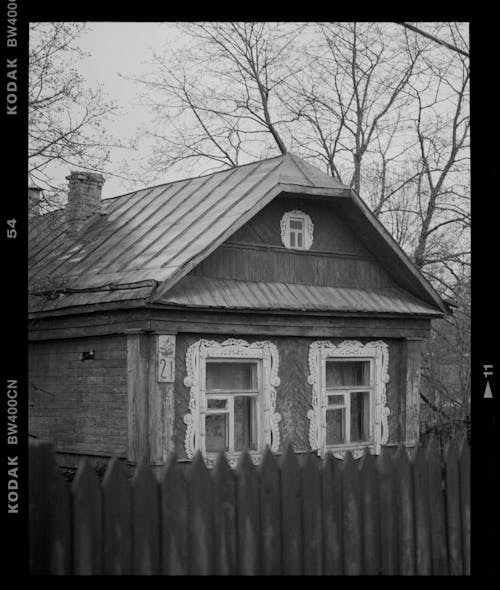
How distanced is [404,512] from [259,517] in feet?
3.81

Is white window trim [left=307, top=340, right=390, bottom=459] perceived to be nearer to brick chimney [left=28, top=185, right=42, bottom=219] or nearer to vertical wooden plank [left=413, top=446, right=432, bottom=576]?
A: brick chimney [left=28, top=185, right=42, bottom=219]

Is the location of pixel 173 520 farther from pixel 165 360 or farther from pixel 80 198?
pixel 80 198

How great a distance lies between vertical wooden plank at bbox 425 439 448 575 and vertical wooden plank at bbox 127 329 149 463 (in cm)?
534

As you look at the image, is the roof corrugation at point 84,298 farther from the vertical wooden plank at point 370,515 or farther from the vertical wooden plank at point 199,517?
the vertical wooden plank at point 199,517

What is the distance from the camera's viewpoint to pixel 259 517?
5.23 m

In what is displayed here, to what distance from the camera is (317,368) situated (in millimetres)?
12438

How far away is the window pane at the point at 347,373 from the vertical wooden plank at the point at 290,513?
7.42 m

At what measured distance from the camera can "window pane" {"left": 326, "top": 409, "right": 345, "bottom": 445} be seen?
12641mm

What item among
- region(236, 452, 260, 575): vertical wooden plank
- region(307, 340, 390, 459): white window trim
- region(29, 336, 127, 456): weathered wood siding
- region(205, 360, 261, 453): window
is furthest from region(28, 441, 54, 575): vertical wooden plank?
region(307, 340, 390, 459): white window trim
